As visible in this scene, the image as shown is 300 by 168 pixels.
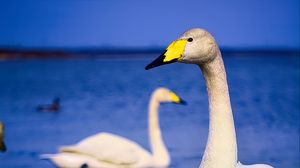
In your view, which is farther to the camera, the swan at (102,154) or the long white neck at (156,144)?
the long white neck at (156,144)

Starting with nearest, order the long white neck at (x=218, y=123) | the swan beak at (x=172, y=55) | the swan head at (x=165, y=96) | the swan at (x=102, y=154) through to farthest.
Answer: the swan beak at (x=172, y=55) → the long white neck at (x=218, y=123) → the swan at (x=102, y=154) → the swan head at (x=165, y=96)

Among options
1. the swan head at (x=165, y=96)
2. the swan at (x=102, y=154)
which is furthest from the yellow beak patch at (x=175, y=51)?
the swan head at (x=165, y=96)

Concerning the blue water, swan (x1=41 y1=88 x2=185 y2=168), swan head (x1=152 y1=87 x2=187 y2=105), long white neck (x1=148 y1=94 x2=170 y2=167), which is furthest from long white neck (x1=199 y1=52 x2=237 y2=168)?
swan head (x1=152 y1=87 x2=187 y2=105)

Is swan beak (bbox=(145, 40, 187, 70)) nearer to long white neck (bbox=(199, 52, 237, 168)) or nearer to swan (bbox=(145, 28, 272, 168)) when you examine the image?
swan (bbox=(145, 28, 272, 168))

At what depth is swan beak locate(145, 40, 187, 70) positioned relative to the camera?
11.3 feet

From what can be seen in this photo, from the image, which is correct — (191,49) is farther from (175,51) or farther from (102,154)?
(102,154)

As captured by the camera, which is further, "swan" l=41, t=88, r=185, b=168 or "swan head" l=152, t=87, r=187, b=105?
"swan head" l=152, t=87, r=187, b=105

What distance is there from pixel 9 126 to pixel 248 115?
4313 millimetres

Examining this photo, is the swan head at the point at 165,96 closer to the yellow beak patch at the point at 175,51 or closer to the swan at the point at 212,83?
the swan at the point at 212,83

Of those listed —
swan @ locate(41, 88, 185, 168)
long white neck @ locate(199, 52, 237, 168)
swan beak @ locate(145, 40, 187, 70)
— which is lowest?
swan @ locate(41, 88, 185, 168)

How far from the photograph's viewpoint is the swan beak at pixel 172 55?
3.44 metres

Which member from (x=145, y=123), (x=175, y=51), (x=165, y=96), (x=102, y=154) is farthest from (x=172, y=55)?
(x=145, y=123)

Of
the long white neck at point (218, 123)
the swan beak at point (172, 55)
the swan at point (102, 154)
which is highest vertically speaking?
the swan beak at point (172, 55)

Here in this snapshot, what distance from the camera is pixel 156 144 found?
8.37m
